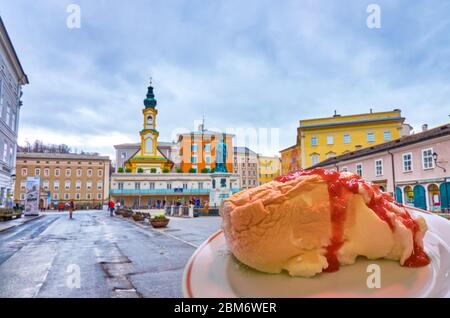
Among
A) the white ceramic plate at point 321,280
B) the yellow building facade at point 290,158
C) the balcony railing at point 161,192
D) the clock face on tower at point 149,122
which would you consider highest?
the clock face on tower at point 149,122

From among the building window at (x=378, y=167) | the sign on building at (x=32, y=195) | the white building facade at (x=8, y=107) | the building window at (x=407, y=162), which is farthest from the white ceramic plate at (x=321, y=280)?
the sign on building at (x=32, y=195)

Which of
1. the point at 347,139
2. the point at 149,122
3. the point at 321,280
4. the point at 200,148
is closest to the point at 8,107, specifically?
the point at 149,122

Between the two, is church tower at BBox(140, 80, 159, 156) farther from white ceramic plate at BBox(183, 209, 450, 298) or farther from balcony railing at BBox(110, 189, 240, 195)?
white ceramic plate at BBox(183, 209, 450, 298)

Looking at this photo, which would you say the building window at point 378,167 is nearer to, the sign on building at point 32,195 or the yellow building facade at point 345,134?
the yellow building facade at point 345,134

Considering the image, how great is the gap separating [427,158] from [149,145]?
4319cm

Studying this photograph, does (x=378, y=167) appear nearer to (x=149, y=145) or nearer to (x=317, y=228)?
(x=317, y=228)

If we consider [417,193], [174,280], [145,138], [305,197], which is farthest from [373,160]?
[145,138]

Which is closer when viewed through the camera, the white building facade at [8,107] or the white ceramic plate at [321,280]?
the white ceramic plate at [321,280]

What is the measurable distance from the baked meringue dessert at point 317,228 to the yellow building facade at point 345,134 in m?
35.4

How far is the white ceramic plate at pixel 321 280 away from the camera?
3.53 feet

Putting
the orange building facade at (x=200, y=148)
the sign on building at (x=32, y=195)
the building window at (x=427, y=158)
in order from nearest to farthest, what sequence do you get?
the building window at (x=427, y=158) < the sign on building at (x=32, y=195) < the orange building facade at (x=200, y=148)

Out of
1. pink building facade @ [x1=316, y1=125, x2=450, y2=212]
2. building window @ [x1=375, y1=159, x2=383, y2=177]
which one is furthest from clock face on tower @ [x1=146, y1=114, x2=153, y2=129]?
building window @ [x1=375, y1=159, x2=383, y2=177]

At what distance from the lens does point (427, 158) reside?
17375mm
